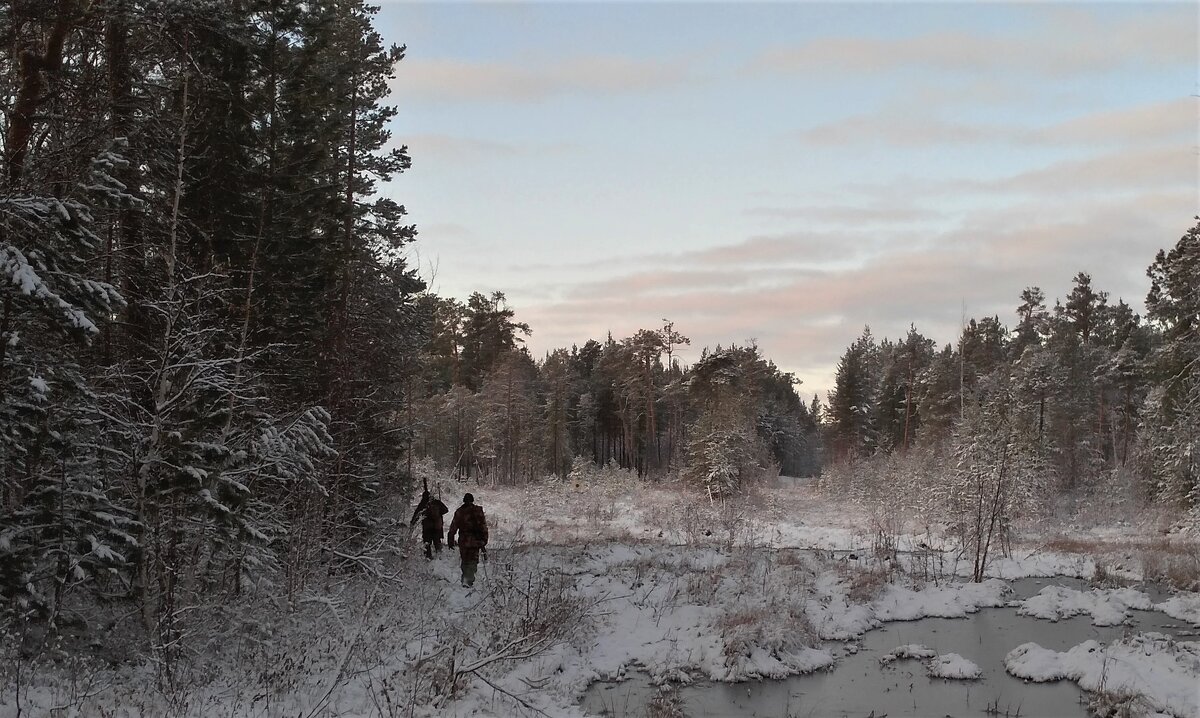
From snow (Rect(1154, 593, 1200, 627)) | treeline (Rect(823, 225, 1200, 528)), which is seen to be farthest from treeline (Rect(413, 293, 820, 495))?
snow (Rect(1154, 593, 1200, 627))

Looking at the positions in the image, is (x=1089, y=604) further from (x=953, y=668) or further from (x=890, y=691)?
(x=890, y=691)

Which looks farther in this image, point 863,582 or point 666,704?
point 863,582

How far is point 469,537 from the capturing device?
14.8m

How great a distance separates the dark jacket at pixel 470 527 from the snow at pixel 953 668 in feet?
27.4

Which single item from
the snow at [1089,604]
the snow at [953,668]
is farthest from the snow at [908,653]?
the snow at [1089,604]

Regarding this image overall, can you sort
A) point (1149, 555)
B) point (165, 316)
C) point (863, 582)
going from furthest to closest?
point (1149, 555)
point (863, 582)
point (165, 316)

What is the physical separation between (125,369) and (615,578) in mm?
10674

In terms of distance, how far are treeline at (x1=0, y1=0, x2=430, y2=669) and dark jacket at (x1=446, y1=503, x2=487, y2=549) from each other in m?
1.94

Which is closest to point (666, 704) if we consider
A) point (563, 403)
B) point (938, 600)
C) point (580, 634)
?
point (580, 634)

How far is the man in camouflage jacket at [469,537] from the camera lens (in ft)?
48.7

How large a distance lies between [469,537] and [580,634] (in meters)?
3.34

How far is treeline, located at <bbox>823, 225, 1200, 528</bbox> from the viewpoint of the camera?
84.9ft

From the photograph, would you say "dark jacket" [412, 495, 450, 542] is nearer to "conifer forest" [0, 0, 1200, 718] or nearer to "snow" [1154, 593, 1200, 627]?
"conifer forest" [0, 0, 1200, 718]

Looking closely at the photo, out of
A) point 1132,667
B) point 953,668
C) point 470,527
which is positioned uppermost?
point 470,527
